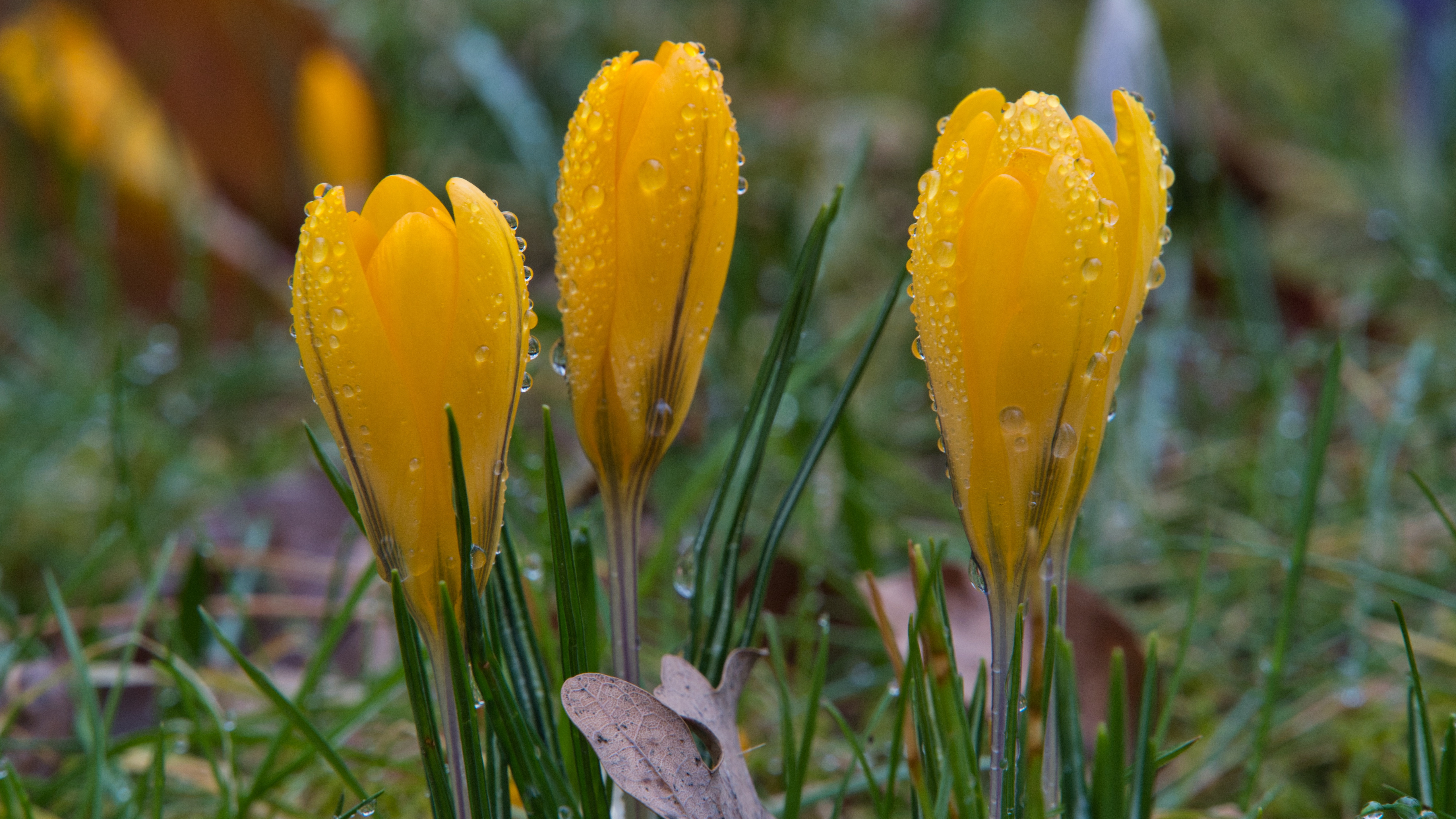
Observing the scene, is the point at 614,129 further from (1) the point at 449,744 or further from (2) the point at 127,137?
(2) the point at 127,137

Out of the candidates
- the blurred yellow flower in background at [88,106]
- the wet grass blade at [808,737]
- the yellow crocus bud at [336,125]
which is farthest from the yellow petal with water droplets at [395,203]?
the blurred yellow flower in background at [88,106]

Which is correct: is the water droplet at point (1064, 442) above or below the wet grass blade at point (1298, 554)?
above

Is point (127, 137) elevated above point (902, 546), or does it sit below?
above

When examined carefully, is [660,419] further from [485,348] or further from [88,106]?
[88,106]

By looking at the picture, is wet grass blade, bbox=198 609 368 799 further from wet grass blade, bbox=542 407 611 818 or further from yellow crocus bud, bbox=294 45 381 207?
yellow crocus bud, bbox=294 45 381 207

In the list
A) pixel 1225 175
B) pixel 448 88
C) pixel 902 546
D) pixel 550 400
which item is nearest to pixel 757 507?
pixel 902 546

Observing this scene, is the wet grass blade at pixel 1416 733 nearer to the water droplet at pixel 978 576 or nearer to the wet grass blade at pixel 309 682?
the water droplet at pixel 978 576

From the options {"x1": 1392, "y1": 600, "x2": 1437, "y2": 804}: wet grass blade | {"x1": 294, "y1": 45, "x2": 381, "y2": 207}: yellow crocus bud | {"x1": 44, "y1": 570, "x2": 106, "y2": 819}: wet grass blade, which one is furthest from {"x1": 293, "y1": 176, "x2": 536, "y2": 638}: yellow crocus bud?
{"x1": 294, "y1": 45, "x2": 381, "y2": 207}: yellow crocus bud
